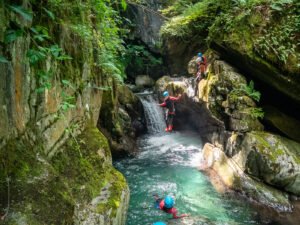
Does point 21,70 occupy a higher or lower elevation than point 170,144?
higher

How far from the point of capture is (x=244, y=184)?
8.60 meters

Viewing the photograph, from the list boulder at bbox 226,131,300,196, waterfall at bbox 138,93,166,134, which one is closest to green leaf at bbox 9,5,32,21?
boulder at bbox 226,131,300,196

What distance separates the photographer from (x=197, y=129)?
14.6 metres

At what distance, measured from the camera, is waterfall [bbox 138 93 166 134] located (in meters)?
15.9

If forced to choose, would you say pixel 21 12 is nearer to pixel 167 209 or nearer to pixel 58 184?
pixel 58 184

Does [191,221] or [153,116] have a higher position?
[153,116]

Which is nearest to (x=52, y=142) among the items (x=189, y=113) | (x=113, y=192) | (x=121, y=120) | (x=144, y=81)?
(x=113, y=192)

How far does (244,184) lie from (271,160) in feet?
3.82

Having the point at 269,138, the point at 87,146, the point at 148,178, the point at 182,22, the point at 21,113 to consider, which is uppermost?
the point at 182,22

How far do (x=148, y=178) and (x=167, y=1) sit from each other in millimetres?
17738

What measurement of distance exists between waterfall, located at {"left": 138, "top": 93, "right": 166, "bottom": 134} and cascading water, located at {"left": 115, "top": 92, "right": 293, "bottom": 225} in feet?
3.81

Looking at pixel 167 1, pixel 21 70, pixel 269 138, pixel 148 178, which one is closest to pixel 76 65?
pixel 21 70

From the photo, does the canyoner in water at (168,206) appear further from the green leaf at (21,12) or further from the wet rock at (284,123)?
the green leaf at (21,12)

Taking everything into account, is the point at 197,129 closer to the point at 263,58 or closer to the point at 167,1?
the point at 263,58
